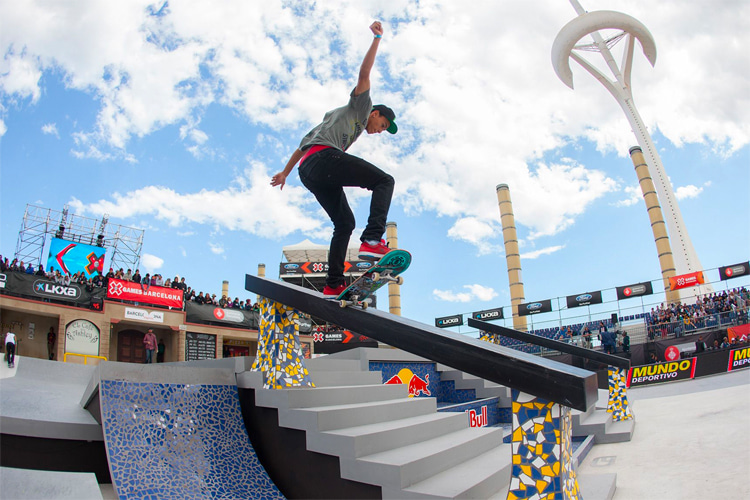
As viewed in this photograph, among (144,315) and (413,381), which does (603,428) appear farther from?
(144,315)

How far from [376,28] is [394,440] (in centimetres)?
300

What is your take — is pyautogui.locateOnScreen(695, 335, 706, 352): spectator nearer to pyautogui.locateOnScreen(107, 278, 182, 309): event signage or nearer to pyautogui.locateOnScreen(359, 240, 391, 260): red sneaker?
pyautogui.locateOnScreen(359, 240, 391, 260): red sneaker

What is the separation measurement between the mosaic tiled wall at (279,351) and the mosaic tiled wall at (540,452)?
215 cm

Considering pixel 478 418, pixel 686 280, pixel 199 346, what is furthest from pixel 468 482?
pixel 686 280

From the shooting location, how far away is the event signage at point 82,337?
16141 millimetres

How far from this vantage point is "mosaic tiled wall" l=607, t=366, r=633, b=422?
615cm

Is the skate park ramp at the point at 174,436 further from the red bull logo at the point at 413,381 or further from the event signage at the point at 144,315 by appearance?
the event signage at the point at 144,315

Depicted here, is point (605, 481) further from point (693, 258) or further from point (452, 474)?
point (693, 258)

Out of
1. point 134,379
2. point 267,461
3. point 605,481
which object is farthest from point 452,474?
point 134,379

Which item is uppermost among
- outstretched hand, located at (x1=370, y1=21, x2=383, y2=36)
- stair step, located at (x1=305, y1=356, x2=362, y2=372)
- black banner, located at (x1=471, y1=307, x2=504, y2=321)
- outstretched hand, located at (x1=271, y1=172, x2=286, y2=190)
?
outstretched hand, located at (x1=370, y1=21, x2=383, y2=36)

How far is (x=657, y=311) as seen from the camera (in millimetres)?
21297

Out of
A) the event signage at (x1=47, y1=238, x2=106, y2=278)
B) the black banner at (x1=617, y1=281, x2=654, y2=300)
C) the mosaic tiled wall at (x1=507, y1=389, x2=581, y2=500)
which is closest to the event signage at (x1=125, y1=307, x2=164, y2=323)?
the event signage at (x1=47, y1=238, x2=106, y2=278)

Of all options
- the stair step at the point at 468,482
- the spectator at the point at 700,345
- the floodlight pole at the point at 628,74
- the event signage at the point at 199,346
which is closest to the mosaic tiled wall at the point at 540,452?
the stair step at the point at 468,482

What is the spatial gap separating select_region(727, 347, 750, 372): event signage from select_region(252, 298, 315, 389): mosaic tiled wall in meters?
Result: 15.0
